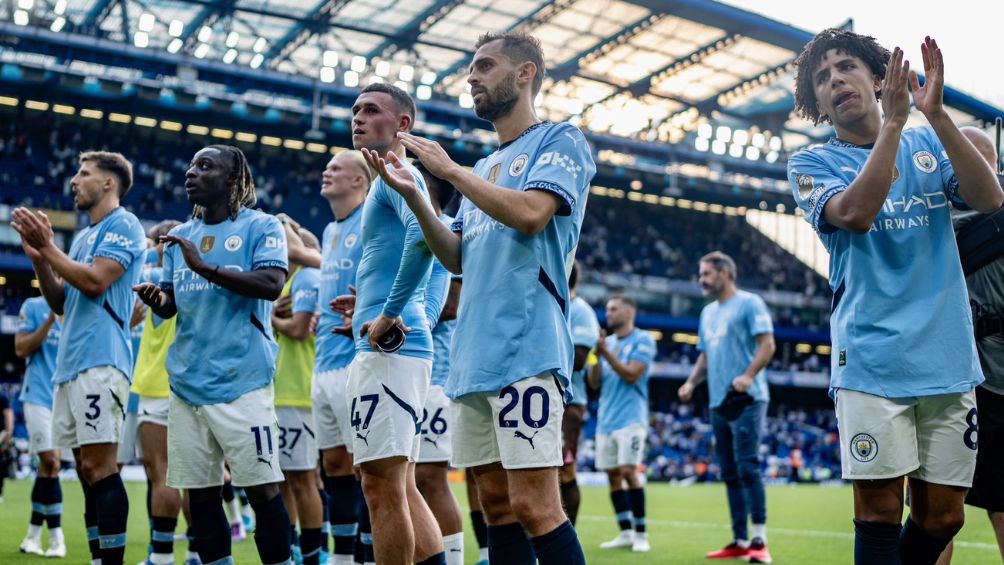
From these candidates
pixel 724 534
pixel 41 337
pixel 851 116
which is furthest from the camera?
pixel 724 534

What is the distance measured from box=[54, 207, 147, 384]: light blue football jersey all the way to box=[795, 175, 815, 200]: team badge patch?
3.82 metres

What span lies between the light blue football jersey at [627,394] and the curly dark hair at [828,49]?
5782mm

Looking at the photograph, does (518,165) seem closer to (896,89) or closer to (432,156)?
(432,156)

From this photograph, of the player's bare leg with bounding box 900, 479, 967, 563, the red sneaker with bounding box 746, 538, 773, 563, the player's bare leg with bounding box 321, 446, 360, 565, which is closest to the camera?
the player's bare leg with bounding box 900, 479, 967, 563

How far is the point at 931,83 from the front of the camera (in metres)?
3.12

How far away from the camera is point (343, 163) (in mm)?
5867

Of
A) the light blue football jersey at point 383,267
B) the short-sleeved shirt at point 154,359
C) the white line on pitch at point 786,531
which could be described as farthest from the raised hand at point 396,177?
the white line on pitch at point 786,531

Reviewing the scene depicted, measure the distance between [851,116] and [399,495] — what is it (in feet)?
7.56

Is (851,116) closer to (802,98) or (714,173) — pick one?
(802,98)

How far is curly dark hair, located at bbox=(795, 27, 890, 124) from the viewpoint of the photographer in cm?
346

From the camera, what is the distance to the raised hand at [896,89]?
3057 mm

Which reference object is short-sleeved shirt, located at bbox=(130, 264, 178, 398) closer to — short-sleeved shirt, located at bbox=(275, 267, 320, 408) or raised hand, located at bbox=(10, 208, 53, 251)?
short-sleeved shirt, located at bbox=(275, 267, 320, 408)

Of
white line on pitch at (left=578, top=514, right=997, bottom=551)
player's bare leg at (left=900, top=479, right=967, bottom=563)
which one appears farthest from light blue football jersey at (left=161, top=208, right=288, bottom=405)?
white line on pitch at (left=578, top=514, right=997, bottom=551)

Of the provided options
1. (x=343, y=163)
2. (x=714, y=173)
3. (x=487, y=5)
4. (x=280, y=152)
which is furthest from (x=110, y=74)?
(x=343, y=163)
